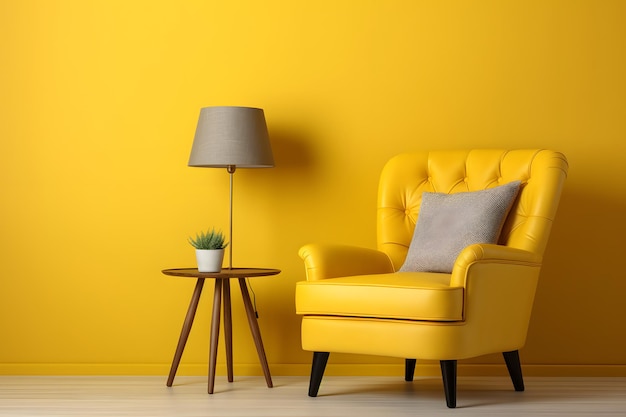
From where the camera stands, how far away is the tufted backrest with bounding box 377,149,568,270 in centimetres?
376

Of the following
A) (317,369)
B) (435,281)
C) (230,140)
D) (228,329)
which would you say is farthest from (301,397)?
(230,140)

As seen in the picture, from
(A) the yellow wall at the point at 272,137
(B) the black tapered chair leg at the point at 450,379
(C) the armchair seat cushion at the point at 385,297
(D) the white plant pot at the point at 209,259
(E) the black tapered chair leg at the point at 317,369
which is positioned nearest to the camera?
(C) the armchair seat cushion at the point at 385,297

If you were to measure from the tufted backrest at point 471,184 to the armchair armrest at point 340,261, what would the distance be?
13 centimetres

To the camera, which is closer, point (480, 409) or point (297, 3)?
point (480, 409)

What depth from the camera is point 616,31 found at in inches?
171

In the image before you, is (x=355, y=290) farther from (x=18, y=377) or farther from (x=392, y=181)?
(x=18, y=377)

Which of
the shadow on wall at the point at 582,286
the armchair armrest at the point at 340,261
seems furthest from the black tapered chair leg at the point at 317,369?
the shadow on wall at the point at 582,286

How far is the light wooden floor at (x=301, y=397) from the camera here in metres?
3.35

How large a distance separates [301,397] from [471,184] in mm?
1192

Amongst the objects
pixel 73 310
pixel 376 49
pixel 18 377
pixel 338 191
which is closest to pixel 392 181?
pixel 338 191

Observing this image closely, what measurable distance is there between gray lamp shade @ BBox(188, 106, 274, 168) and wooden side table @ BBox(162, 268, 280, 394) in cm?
47

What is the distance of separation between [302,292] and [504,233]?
93 cm

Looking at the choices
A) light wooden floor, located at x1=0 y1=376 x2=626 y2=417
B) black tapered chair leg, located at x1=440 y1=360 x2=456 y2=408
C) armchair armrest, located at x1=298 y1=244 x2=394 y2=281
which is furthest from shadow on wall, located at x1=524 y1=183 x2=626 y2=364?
black tapered chair leg, located at x1=440 y1=360 x2=456 y2=408

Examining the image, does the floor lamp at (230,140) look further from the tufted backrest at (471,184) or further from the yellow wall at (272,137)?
the tufted backrest at (471,184)
